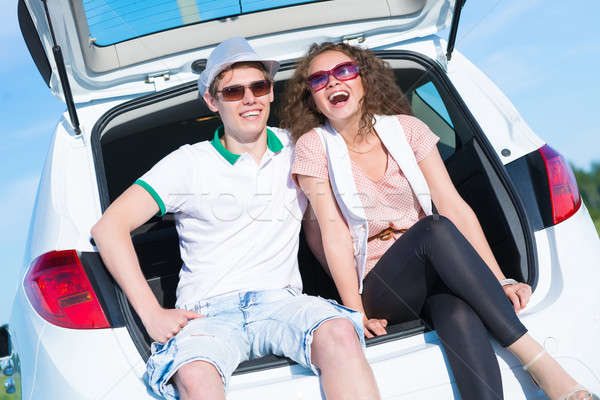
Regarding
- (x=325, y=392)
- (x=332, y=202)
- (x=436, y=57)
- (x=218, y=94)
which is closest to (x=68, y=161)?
(x=218, y=94)

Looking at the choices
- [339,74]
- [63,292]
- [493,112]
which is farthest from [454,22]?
[63,292]

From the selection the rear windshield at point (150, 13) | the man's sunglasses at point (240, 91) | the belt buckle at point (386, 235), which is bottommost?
the belt buckle at point (386, 235)

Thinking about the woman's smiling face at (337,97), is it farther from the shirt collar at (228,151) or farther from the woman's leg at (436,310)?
the woman's leg at (436,310)

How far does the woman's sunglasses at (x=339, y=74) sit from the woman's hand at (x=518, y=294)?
0.91 metres

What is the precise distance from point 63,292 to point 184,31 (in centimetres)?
130

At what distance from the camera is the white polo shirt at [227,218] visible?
188cm

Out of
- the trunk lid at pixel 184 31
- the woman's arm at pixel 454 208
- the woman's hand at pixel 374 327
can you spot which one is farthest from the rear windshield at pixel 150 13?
the woman's hand at pixel 374 327

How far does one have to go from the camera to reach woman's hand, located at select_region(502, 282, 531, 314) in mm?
1696

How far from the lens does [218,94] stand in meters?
2.06

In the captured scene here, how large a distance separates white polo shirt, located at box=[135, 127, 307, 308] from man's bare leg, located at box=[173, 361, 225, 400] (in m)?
0.38

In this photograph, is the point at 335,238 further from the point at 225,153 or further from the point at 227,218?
the point at 225,153

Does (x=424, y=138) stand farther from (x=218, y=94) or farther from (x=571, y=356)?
(x=571, y=356)

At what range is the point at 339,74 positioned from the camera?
2115mm

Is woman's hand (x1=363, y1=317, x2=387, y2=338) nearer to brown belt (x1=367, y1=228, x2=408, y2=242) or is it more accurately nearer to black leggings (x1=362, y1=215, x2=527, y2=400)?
black leggings (x1=362, y1=215, x2=527, y2=400)
